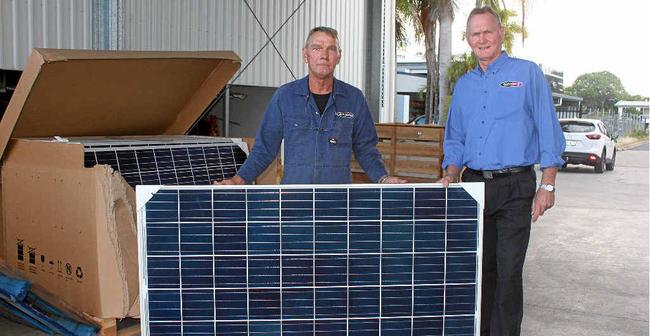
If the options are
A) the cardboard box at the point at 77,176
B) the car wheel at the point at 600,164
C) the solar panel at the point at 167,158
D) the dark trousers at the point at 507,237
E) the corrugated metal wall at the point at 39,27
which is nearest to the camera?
the dark trousers at the point at 507,237

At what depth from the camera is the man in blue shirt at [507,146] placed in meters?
3.65

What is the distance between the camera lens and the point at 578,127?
20984mm

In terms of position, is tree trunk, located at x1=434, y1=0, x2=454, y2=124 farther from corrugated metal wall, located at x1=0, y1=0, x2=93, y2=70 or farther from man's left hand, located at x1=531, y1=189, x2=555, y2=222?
man's left hand, located at x1=531, y1=189, x2=555, y2=222

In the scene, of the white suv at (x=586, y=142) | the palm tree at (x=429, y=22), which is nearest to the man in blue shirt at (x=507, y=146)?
the white suv at (x=586, y=142)

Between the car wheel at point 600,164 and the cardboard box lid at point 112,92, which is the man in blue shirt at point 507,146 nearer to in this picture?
the cardboard box lid at point 112,92

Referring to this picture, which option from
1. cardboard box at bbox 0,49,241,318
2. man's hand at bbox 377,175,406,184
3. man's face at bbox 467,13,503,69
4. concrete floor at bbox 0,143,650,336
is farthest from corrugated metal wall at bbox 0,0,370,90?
man's face at bbox 467,13,503,69

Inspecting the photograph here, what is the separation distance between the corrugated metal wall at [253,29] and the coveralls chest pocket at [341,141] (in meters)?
3.85

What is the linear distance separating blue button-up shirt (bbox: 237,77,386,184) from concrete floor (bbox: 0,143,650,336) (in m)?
→ 2.50

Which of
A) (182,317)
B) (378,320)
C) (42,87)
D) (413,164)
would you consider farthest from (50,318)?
(413,164)

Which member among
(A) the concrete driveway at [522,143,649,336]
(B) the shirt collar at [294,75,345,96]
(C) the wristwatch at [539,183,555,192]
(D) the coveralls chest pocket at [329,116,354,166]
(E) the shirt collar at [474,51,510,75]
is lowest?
(A) the concrete driveway at [522,143,649,336]

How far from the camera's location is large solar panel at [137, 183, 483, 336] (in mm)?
2842

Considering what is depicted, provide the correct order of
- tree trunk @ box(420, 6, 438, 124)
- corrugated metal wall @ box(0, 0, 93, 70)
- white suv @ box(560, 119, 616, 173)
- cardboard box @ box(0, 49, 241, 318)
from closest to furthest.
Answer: cardboard box @ box(0, 49, 241, 318) → corrugated metal wall @ box(0, 0, 93, 70) → white suv @ box(560, 119, 616, 173) → tree trunk @ box(420, 6, 438, 124)

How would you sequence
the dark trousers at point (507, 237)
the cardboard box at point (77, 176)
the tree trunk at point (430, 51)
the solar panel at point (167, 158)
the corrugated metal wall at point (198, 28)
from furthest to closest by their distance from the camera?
the tree trunk at point (430, 51), the corrugated metal wall at point (198, 28), the solar panel at point (167, 158), the cardboard box at point (77, 176), the dark trousers at point (507, 237)

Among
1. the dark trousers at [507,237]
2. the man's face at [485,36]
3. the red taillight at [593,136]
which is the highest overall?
the man's face at [485,36]
